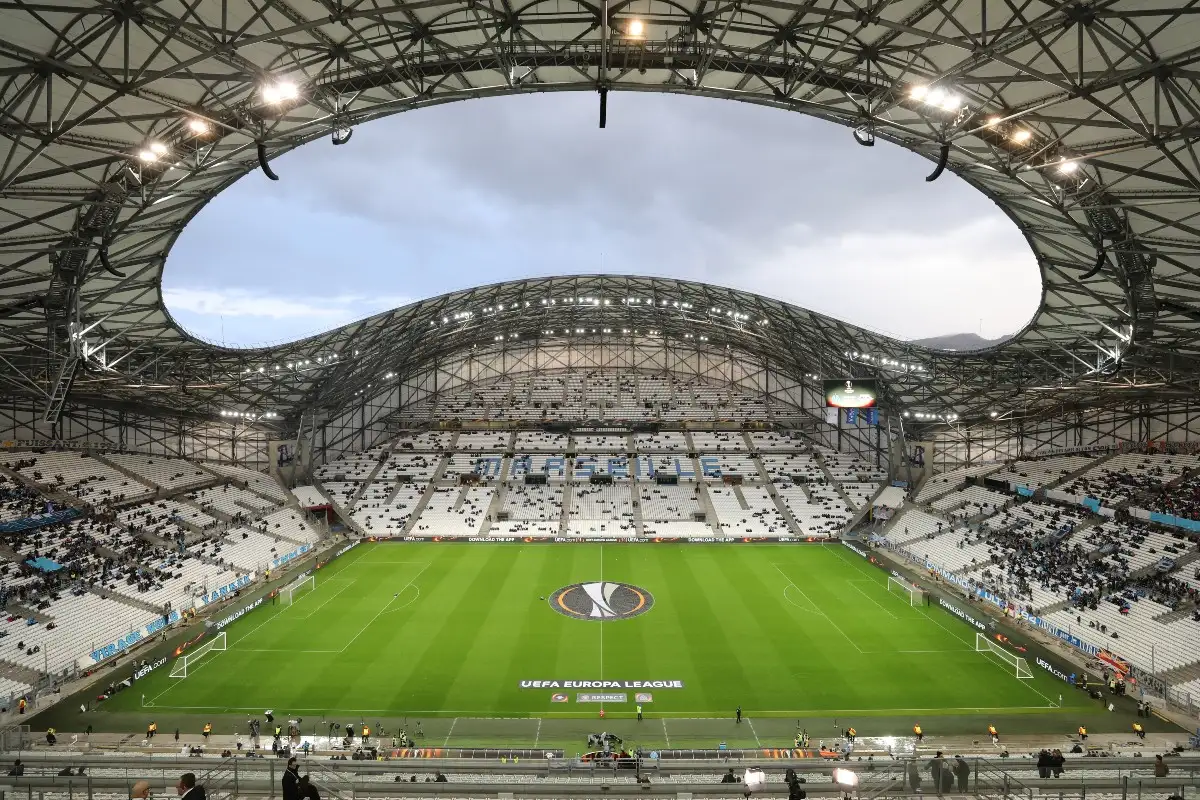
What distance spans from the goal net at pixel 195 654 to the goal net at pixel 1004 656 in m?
38.8

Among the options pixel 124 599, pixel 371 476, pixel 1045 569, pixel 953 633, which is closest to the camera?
pixel 953 633

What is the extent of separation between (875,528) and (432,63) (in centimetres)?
5541

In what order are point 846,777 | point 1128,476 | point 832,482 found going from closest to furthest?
point 846,777, point 1128,476, point 832,482

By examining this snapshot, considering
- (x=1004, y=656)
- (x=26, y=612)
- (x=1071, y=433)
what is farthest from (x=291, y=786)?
(x=1071, y=433)

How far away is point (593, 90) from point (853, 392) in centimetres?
2483

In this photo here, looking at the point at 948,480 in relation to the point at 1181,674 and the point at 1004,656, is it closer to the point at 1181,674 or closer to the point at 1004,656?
the point at 1004,656

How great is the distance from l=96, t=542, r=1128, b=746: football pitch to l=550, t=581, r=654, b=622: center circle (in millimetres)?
188

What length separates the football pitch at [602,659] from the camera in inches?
1012

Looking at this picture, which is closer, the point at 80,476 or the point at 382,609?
the point at 382,609

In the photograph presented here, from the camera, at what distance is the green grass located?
86.5 ft

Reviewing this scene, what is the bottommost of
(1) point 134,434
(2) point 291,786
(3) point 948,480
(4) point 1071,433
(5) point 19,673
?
(5) point 19,673

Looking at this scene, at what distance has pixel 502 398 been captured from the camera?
84875 mm

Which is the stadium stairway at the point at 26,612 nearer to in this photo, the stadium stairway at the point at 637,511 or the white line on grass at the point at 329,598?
the white line on grass at the point at 329,598

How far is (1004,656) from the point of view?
3117 cm
